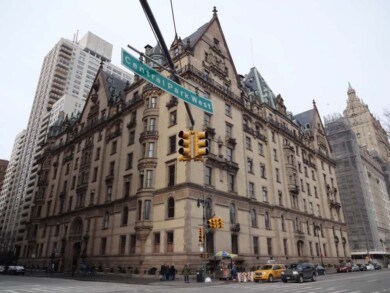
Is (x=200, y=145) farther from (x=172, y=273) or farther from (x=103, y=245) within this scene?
(x=103, y=245)

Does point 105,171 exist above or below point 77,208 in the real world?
above

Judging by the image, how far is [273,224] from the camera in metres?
46.8

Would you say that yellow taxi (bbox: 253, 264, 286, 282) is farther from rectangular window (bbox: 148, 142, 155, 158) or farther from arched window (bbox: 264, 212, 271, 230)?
rectangular window (bbox: 148, 142, 155, 158)

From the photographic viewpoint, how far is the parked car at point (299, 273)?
1099 inches

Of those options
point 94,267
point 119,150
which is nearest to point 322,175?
point 119,150

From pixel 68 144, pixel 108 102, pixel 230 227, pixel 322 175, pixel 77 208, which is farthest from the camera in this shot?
pixel 322 175

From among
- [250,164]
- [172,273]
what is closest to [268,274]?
[172,273]

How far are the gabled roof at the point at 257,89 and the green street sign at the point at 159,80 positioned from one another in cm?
4312

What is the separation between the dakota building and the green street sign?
1555cm

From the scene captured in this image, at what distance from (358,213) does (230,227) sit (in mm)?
65264

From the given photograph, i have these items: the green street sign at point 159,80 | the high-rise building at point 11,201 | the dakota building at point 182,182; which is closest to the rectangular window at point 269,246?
the dakota building at point 182,182

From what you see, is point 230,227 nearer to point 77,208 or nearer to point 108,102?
point 77,208

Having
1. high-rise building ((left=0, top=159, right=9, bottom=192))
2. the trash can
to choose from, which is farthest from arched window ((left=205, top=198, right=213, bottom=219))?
high-rise building ((left=0, top=159, right=9, bottom=192))

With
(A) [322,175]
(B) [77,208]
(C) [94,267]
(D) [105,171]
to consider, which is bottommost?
(C) [94,267]
